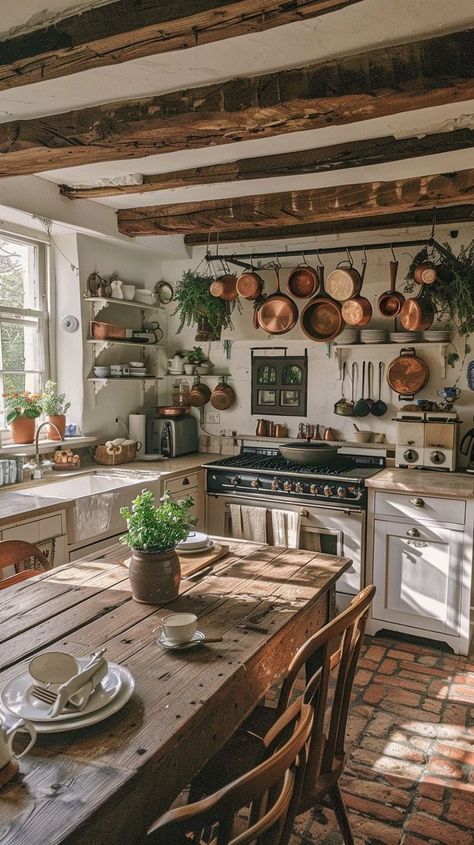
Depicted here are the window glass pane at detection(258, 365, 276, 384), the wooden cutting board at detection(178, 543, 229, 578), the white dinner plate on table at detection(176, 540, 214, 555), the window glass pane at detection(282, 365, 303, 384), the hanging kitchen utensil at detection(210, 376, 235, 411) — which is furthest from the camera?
the hanging kitchen utensil at detection(210, 376, 235, 411)

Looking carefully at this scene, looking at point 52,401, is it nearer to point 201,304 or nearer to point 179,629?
point 201,304

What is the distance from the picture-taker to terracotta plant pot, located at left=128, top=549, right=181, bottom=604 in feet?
6.31

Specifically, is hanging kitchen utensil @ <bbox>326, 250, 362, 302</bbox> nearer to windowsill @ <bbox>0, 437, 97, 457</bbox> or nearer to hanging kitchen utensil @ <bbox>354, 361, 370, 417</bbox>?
hanging kitchen utensil @ <bbox>354, 361, 370, 417</bbox>

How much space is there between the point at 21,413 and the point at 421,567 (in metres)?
2.66

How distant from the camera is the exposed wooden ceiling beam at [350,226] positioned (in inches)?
154

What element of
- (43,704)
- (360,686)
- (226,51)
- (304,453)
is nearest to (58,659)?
(43,704)

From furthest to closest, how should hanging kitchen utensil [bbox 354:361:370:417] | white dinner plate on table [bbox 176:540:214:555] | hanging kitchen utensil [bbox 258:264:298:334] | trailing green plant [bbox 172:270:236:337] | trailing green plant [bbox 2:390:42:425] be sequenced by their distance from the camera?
1. trailing green plant [bbox 172:270:236:337]
2. hanging kitchen utensil [bbox 354:361:370:417]
3. hanging kitchen utensil [bbox 258:264:298:334]
4. trailing green plant [bbox 2:390:42:425]
5. white dinner plate on table [bbox 176:540:214:555]

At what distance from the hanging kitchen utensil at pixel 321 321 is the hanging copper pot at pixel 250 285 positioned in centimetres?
36

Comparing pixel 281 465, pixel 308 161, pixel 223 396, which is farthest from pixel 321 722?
pixel 223 396

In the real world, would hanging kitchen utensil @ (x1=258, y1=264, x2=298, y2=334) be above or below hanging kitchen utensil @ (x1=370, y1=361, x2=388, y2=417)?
above

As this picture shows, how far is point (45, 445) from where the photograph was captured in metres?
4.12

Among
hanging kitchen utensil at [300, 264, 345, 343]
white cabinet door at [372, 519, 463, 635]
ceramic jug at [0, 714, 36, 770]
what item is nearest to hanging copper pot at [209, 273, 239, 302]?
hanging kitchen utensil at [300, 264, 345, 343]

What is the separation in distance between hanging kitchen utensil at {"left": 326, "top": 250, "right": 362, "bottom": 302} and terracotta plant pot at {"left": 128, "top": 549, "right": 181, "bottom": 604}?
259 centimetres

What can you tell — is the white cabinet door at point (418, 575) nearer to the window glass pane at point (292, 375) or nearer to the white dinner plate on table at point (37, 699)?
the window glass pane at point (292, 375)
